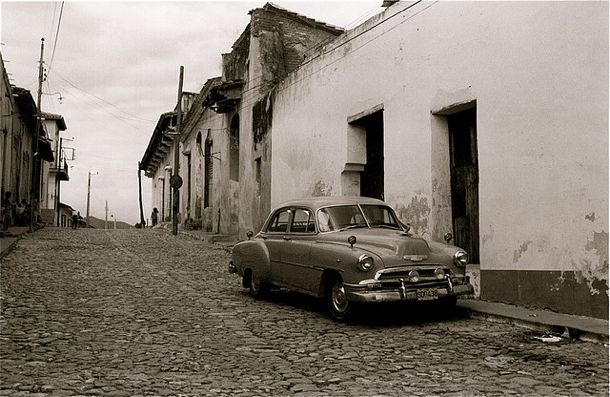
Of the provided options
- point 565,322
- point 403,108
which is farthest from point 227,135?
point 565,322

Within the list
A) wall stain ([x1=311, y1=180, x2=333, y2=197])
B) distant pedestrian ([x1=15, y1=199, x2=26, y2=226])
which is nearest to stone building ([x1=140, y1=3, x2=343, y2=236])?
wall stain ([x1=311, y1=180, x2=333, y2=197])

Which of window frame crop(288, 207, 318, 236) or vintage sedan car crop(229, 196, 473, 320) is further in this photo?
window frame crop(288, 207, 318, 236)

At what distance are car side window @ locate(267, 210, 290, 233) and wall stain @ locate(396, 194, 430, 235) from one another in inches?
94.8

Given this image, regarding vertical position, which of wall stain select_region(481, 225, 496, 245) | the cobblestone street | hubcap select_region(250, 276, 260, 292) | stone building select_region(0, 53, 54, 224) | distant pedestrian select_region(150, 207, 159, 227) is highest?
stone building select_region(0, 53, 54, 224)

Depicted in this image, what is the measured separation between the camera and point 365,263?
6.60 m

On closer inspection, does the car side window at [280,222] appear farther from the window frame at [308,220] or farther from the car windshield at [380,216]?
the car windshield at [380,216]

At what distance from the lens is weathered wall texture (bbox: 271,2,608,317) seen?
22.2 feet

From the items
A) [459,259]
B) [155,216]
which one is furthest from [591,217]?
[155,216]

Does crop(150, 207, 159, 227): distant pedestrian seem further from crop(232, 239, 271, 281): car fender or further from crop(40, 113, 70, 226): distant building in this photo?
crop(232, 239, 271, 281): car fender

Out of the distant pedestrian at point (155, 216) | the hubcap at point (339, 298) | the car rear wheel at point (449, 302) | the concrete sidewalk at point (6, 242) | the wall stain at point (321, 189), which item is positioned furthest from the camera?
the distant pedestrian at point (155, 216)

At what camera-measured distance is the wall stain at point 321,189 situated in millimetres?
12808

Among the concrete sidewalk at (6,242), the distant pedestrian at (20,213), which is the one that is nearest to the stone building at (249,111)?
the concrete sidewalk at (6,242)

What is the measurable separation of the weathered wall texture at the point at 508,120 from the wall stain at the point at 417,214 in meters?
Result: 0.03

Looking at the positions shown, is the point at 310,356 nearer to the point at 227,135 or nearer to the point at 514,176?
the point at 514,176
